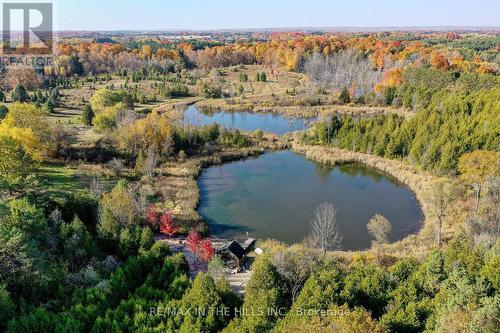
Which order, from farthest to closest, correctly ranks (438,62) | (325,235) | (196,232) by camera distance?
(438,62), (196,232), (325,235)

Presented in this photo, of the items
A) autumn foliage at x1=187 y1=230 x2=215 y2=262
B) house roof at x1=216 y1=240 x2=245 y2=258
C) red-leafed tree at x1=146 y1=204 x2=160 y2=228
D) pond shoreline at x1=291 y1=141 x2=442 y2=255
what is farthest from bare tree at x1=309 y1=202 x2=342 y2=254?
red-leafed tree at x1=146 y1=204 x2=160 y2=228

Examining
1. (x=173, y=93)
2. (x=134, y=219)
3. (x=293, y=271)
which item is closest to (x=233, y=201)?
(x=134, y=219)

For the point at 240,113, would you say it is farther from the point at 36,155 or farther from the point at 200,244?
the point at 200,244

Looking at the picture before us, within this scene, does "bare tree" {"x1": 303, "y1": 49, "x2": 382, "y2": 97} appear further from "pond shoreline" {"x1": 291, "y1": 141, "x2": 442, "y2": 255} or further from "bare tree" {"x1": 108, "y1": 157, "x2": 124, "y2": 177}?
"bare tree" {"x1": 108, "y1": 157, "x2": 124, "y2": 177}

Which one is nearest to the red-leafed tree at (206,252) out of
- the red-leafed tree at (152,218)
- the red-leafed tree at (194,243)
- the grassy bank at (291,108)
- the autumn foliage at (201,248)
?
the autumn foliage at (201,248)

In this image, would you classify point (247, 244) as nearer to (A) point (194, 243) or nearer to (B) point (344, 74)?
(A) point (194, 243)

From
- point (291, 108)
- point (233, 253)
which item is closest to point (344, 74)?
point (291, 108)
